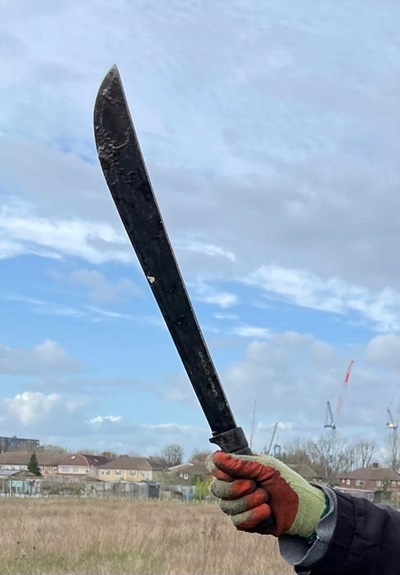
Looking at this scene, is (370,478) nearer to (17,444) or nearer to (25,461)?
(25,461)

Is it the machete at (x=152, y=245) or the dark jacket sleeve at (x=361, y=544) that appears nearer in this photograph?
the machete at (x=152, y=245)

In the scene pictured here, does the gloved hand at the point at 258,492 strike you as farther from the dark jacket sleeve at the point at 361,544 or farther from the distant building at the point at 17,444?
the distant building at the point at 17,444

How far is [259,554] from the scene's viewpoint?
10141 mm

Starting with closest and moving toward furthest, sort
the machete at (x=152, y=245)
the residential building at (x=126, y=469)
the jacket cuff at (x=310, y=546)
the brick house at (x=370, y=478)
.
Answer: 1. the machete at (x=152, y=245)
2. the jacket cuff at (x=310, y=546)
3. the brick house at (x=370, y=478)
4. the residential building at (x=126, y=469)

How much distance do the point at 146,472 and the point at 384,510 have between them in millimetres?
82917

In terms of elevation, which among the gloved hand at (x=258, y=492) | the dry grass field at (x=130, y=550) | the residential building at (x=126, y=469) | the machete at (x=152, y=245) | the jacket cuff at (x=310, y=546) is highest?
the machete at (x=152, y=245)

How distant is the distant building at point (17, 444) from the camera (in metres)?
93.6

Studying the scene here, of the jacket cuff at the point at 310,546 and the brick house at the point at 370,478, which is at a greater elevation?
the jacket cuff at the point at 310,546

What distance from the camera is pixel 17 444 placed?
99562mm

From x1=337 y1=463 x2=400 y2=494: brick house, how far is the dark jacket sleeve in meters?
54.5

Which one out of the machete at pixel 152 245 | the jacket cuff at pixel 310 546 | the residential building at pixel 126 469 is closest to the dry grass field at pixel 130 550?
the jacket cuff at pixel 310 546

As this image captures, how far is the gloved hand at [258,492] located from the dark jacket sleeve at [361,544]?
112 mm

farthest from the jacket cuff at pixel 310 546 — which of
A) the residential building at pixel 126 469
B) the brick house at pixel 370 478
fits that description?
the residential building at pixel 126 469

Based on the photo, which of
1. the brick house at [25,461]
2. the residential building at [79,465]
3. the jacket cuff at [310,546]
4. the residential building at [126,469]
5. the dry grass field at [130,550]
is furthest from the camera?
the residential building at [79,465]
